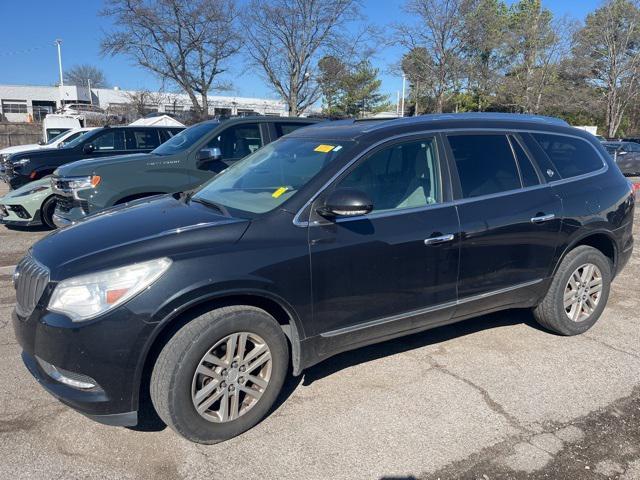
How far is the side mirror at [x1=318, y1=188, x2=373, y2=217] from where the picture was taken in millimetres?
2971

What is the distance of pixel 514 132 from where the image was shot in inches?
160

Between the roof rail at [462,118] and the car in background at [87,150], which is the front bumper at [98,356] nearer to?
the roof rail at [462,118]

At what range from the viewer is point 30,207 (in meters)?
8.25

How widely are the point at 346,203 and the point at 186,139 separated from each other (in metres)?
4.93

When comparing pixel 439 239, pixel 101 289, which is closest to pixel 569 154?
pixel 439 239

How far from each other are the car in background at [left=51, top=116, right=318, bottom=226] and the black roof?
3029 millimetres

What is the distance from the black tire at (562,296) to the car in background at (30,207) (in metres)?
7.55

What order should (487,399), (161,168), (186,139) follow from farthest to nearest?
(186,139) → (161,168) → (487,399)

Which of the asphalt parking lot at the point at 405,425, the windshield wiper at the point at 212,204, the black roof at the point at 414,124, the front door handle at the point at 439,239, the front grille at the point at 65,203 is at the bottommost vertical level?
the asphalt parking lot at the point at 405,425

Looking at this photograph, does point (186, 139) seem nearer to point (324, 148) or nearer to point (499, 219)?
point (324, 148)

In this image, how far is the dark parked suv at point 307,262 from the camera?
2627mm

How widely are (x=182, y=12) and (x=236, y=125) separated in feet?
84.9

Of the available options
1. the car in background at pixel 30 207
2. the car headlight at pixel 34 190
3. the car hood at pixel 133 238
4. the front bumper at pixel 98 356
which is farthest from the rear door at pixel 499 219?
the car headlight at pixel 34 190

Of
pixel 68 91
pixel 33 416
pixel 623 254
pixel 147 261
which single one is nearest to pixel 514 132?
pixel 623 254
